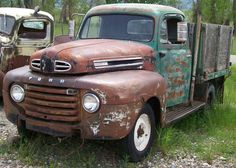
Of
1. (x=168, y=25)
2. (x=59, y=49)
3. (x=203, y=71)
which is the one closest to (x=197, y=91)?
(x=203, y=71)

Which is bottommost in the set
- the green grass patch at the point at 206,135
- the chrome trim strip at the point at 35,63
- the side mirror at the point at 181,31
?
the green grass patch at the point at 206,135

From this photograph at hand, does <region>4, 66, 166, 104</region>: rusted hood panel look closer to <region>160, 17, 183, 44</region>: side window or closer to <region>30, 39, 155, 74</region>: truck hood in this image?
<region>30, 39, 155, 74</region>: truck hood

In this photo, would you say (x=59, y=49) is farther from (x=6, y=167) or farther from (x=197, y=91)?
(x=197, y=91)

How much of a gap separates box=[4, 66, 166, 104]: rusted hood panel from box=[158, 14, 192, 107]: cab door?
91 centimetres

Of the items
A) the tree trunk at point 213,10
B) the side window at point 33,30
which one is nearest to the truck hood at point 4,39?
the side window at point 33,30

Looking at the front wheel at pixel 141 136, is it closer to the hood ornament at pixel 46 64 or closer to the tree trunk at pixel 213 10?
the hood ornament at pixel 46 64

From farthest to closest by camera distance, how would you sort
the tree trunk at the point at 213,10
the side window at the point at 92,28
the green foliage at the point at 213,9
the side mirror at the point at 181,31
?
the tree trunk at the point at 213,10, the green foliage at the point at 213,9, the side window at the point at 92,28, the side mirror at the point at 181,31

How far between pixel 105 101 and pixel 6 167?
1.46m

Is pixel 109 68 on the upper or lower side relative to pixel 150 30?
lower

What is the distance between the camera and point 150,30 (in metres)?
6.95

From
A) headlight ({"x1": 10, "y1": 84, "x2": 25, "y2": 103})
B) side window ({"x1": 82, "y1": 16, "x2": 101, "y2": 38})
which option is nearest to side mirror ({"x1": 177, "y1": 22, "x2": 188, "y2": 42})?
side window ({"x1": 82, "y1": 16, "x2": 101, "y2": 38})

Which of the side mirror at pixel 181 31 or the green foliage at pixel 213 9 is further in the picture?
the green foliage at pixel 213 9

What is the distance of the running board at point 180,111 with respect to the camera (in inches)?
276

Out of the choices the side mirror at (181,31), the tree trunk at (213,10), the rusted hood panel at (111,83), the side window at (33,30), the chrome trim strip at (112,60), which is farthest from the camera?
the tree trunk at (213,10)
